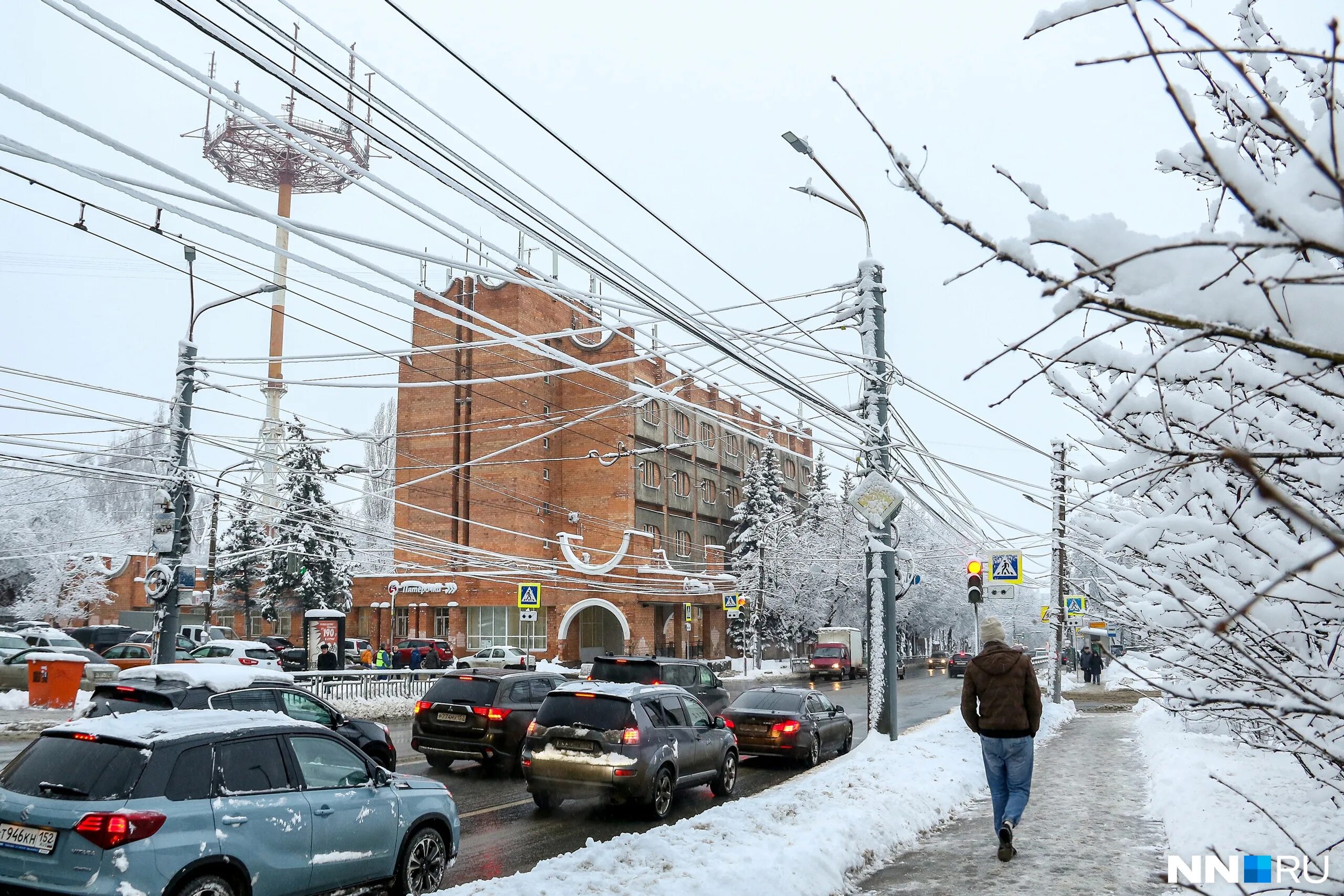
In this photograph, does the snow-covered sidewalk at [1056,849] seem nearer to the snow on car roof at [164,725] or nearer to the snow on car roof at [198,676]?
the snow on car roof at [164,725]

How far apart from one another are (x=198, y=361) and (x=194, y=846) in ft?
51.4

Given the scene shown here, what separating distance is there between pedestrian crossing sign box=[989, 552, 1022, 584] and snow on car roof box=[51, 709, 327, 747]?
19.3 meters

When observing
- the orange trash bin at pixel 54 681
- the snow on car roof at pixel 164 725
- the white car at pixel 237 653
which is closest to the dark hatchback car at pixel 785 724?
the snow on car roof at pixel 164 725

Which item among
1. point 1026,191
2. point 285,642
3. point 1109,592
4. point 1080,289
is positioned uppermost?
point 1026,191

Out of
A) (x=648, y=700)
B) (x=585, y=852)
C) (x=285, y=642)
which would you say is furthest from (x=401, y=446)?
(x=585, y=852)

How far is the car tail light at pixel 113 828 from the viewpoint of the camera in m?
6.11

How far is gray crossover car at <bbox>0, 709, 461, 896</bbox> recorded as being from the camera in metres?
6.16

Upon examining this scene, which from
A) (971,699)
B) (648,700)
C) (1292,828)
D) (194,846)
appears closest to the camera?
(194,846)

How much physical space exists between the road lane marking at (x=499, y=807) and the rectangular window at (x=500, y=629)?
144 feet

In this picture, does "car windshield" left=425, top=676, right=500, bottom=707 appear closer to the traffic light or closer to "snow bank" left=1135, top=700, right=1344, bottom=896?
the traffic light

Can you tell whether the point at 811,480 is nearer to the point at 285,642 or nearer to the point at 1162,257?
the point at 285,642

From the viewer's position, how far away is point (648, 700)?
1297 centimetres

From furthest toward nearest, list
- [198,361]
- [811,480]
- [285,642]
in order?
[811,480] → [285,642] → [198,361]

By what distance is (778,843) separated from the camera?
8.64m
